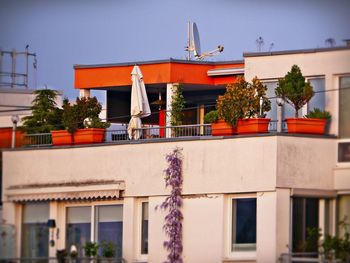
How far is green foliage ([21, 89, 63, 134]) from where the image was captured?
124 ft

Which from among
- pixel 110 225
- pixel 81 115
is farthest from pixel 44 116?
pixel 110 225

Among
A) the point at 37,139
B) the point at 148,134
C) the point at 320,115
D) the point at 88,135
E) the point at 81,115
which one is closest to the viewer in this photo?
the point at 320,115

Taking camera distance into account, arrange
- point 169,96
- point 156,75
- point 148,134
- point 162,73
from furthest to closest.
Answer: point 156,75
point 162,73
point 169,96
point 148,134

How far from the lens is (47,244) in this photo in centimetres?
3572

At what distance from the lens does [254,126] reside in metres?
32.8

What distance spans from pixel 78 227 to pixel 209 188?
158 inches

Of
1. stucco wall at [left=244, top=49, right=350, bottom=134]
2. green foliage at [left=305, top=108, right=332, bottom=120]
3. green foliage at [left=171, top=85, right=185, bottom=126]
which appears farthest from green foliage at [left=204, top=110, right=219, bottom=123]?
green foliage at [left=171, top=85, right=185, bottom=126]

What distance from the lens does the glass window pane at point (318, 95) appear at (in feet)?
111

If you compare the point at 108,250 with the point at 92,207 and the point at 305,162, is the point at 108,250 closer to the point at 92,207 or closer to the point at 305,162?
the point at 92,207

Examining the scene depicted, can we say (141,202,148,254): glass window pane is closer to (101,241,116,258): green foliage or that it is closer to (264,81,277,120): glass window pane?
(101,241,116,258): green foliage

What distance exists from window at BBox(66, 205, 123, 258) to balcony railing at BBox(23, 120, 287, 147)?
1817mm

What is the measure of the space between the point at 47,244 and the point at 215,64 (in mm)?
9014

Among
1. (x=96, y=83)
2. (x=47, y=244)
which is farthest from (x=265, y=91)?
(x=96, y=83)

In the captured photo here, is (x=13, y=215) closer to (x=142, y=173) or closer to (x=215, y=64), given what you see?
(x=142, y=173)
